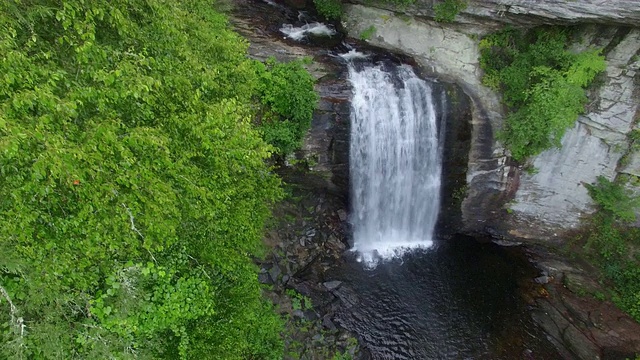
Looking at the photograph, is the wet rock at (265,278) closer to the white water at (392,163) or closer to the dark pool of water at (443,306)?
the dark pool of water at (443,306)

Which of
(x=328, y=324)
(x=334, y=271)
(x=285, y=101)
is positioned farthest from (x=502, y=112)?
(x=328, y=324)

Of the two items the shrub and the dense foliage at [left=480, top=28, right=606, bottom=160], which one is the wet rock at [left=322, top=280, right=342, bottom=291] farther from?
the shrub

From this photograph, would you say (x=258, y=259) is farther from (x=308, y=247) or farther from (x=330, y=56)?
(x=330, y=56)

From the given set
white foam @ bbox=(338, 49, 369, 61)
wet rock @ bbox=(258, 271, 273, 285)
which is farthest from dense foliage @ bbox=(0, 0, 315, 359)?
white foam @ bbox=(338, 49, 369, 61)

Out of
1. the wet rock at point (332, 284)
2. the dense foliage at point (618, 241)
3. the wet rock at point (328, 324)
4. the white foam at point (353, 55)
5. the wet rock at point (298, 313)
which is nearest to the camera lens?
the wet rock at point (298, 313)

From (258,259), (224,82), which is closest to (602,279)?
(258,259)

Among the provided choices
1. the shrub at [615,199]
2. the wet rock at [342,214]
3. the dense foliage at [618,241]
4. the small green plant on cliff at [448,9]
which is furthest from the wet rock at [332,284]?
the small green plant on cliff at [448,9]
